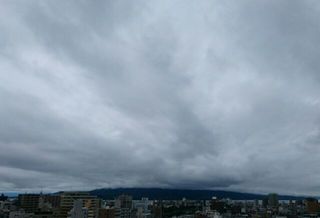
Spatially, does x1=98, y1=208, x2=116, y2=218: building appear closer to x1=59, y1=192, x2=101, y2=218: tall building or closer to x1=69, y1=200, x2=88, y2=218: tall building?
x1=59, y1=192, x2=101, y2=218: tall building

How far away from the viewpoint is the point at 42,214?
173 meters

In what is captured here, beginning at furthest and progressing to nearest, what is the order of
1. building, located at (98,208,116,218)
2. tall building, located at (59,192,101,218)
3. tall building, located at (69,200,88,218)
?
tall building, located at (59,192,101,218) → building, located at (98,208,116,218) → tall building, located at (69,200,88,218)

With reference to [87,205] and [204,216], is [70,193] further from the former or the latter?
[204,216]

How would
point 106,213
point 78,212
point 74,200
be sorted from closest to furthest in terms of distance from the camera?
point 78,212
point 106,213
point 74,200

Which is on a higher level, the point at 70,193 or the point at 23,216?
the point at 70,193

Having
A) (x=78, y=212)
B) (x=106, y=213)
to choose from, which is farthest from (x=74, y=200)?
(x=78, y=212)

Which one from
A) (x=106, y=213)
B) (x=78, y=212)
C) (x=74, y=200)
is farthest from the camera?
(x=74, y=200)

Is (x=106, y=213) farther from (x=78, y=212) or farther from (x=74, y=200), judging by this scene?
(x=78, y=212)

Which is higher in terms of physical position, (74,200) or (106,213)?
(74,200)

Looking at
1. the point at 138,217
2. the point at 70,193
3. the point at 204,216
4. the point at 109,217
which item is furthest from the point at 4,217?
the point at 204,216

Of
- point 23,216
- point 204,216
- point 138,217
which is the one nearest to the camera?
point 23,216

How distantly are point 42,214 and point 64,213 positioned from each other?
9885 millimetres

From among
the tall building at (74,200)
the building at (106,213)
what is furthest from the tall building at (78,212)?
the building at (106,213)

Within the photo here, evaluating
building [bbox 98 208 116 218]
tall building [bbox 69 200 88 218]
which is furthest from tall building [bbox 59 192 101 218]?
tall building [bbox 69 200 88 218]
